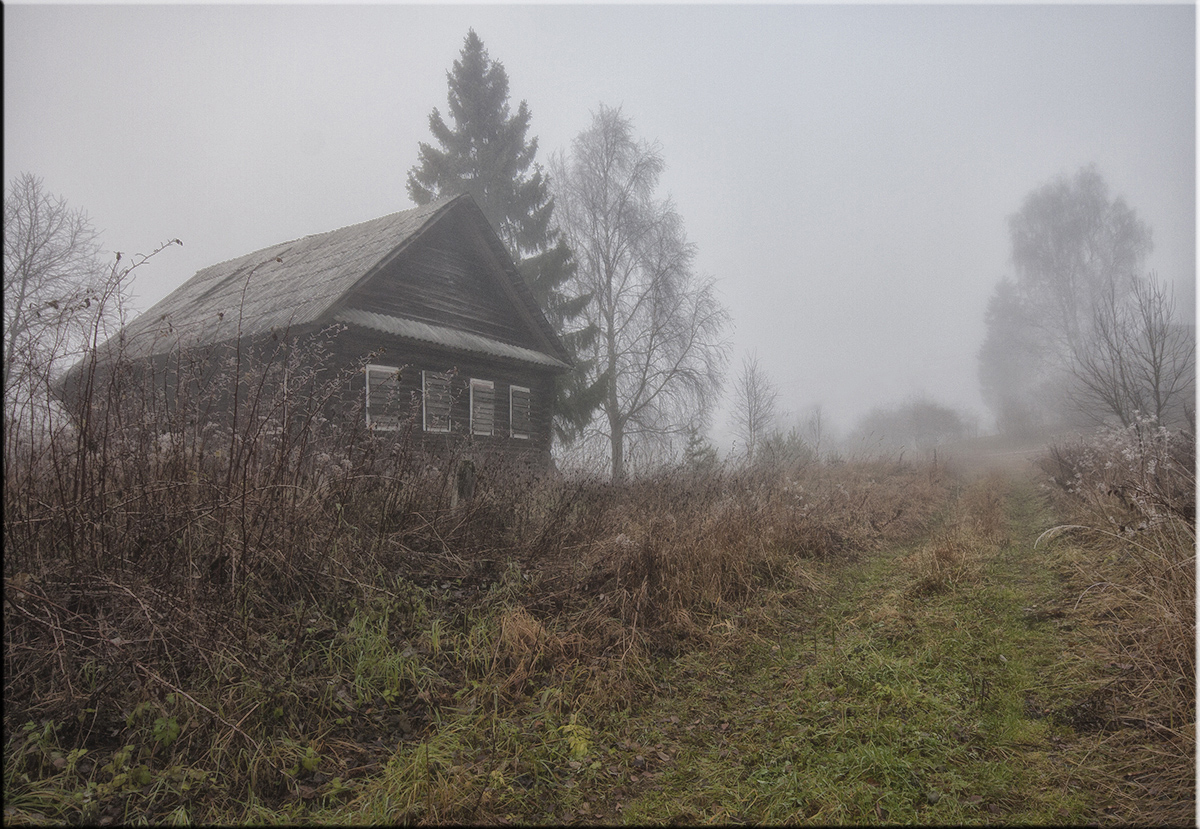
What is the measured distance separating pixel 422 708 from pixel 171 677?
4.07 ft

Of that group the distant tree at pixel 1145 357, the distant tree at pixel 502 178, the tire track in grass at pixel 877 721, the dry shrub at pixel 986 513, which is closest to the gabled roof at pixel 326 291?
the distant tree at pixel 502 178

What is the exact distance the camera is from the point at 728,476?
897 cm

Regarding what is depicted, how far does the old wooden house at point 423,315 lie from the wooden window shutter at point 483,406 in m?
0.03

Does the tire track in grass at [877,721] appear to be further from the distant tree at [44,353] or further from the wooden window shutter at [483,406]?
the wooden window shutter at [483,406]

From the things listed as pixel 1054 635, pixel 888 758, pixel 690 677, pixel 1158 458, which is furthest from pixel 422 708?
pixel 1158 458

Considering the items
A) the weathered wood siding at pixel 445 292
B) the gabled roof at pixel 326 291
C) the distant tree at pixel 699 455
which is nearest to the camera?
the distant tree at pixel 699 455

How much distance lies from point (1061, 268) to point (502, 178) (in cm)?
3069

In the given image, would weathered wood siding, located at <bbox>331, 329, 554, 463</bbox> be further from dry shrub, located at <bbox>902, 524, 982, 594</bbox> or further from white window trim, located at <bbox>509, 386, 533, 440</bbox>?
dry shrub, located at <bbox>902, 524, 982, 594</bbox>

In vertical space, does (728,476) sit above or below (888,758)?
above

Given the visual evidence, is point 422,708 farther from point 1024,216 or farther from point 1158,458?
point 1024,216

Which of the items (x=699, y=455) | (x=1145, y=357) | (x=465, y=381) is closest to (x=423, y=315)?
(x=465, y=381)

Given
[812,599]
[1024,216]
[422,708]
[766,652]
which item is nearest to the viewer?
[422,708]

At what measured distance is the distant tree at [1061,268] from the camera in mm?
30578

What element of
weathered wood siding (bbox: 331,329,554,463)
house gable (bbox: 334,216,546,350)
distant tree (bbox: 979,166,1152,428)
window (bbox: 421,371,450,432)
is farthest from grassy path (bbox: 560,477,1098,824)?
distant tree (bbox: 979,166,1152,428)
